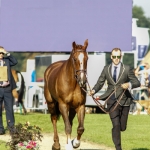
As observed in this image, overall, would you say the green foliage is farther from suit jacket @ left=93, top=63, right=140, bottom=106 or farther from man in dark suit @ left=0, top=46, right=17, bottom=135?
man in dark suit @ left=0, top=46, right=17, bottom=135

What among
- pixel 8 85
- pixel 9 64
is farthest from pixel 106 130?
pixel 9 64

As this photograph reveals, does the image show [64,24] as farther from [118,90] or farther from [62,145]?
[118,90]

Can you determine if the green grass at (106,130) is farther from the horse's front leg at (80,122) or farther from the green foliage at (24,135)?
the green foliage at (24,135)

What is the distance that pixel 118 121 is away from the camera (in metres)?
11.5

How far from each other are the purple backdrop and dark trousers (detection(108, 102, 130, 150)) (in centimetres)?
1208

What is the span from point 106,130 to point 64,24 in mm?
7550

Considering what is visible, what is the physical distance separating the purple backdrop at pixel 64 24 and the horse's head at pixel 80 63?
11.8m

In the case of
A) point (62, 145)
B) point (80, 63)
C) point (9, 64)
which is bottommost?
point (62, 145)

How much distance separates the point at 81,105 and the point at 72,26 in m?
12.0

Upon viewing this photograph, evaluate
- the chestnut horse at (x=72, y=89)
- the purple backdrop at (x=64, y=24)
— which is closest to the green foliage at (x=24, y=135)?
the chestnut horse at (x=72, y=89)

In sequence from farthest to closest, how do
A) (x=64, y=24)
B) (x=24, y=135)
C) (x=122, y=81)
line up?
(x=64, y=24) → (x=122, y=81) → (x=24, y=135)

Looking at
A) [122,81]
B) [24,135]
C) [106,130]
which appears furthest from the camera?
[106,130]

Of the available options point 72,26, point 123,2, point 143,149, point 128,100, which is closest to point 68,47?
point 72,26

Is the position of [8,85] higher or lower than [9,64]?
lower
